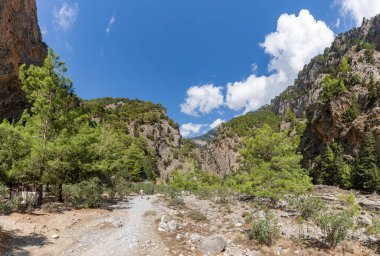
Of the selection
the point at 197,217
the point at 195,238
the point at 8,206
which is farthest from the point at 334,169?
the point at 8,206

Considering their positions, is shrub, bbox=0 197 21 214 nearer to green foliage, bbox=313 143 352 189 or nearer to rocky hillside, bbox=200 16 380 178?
rocky hillside, bbox=200 16 380 178

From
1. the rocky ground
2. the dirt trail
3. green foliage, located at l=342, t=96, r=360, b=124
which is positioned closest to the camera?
the dirt trail

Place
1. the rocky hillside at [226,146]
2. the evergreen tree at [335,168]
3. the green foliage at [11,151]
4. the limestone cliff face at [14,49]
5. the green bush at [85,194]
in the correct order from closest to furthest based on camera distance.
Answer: the green foliage at [11,151], the green bush at [85,194], the limestone cliff face at [14,49], the evergreen tree at [335,168], the rocky hillside at [226,146]

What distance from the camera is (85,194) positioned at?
21672mm

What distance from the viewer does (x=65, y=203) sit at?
21266 millimetres

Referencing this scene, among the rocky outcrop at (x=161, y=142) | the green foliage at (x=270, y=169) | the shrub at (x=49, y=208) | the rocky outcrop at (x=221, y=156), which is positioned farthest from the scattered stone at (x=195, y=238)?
the rocky outcrop at (x=221, y=156)

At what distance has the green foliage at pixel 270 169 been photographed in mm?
20969

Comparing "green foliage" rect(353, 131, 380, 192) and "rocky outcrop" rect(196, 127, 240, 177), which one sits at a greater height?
"rocky outcrop" rect(196, 127, 240, 177)

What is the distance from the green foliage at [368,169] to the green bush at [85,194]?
136 feet

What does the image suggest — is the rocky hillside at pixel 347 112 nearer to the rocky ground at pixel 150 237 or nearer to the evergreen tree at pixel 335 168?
the evergreen tree at pixel 335 168

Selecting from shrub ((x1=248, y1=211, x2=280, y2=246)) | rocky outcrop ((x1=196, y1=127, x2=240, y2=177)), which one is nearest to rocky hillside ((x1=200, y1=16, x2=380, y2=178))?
rocky outcrop ((x1=196, y1=127, x2=240, y2=177))

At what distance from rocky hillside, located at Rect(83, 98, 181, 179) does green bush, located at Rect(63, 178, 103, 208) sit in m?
68.3

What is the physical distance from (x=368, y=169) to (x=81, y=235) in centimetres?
4668

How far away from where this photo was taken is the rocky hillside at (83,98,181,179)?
95.6 metres
